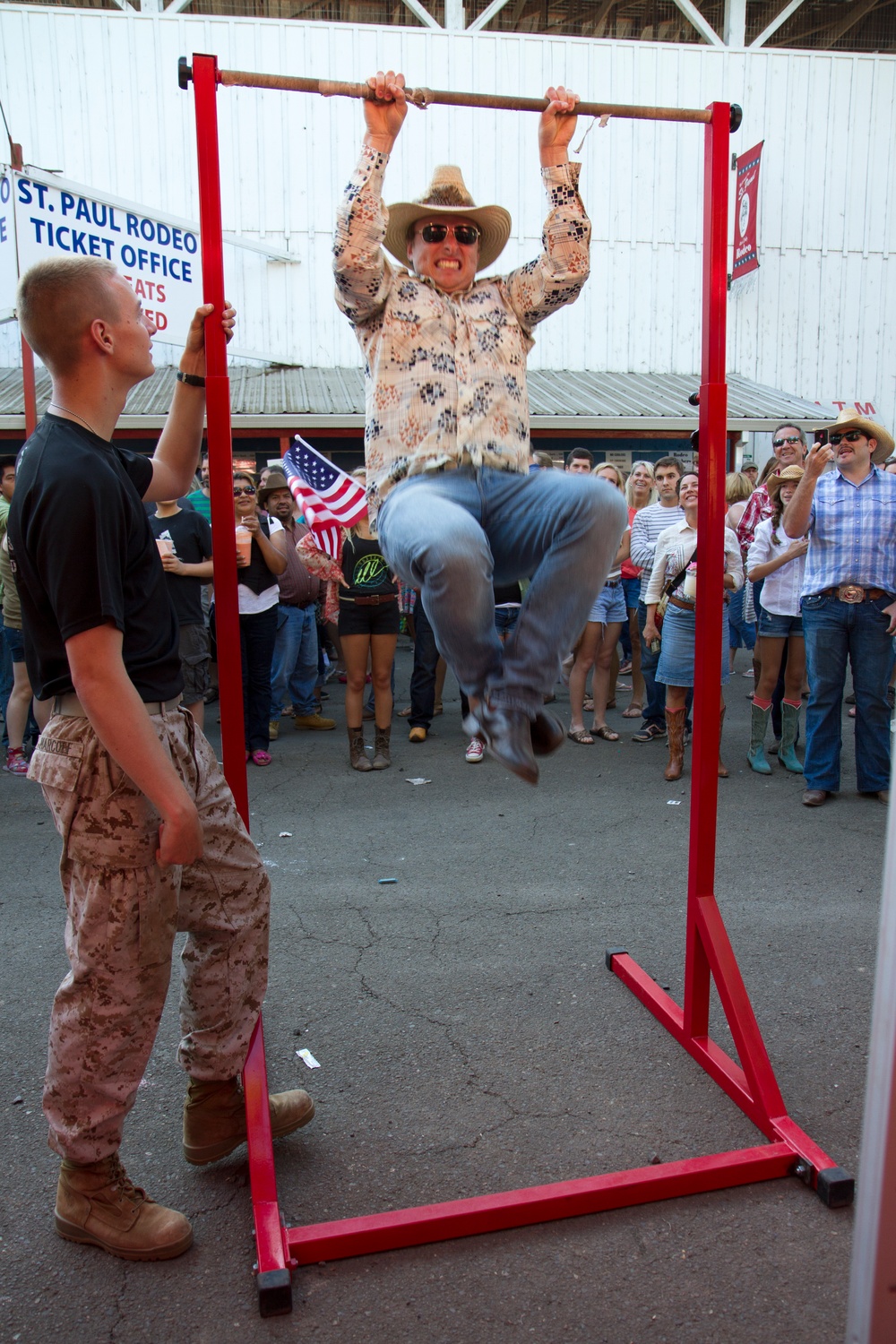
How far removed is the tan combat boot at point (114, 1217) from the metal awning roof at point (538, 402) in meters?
10.5

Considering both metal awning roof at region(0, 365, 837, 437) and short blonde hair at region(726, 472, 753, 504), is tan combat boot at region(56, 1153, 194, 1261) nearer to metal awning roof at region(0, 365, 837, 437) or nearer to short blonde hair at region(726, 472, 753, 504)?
short blonde hair at region(726, 472, 753, 504)

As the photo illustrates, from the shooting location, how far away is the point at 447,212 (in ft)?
8.87

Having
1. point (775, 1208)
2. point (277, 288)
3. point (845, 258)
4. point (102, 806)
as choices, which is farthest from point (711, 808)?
point (845, 258)

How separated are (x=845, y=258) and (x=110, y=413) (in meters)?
15.9

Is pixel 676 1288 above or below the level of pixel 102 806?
below

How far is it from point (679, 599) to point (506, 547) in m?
3.62

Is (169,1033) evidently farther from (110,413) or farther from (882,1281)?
(882,1281)

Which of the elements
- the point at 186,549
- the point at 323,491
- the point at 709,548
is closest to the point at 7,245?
the point at 186,549

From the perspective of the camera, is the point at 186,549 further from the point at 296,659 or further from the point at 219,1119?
the point at 219,1119

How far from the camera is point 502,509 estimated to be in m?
2.53

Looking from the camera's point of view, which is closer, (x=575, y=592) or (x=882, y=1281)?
(x=882, y=1281)

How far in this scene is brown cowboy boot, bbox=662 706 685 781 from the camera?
20.3 ft

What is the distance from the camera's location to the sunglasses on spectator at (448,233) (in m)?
2.75

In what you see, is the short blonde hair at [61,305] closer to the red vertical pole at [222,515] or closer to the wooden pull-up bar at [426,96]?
the red vertical pole at [222,515]
